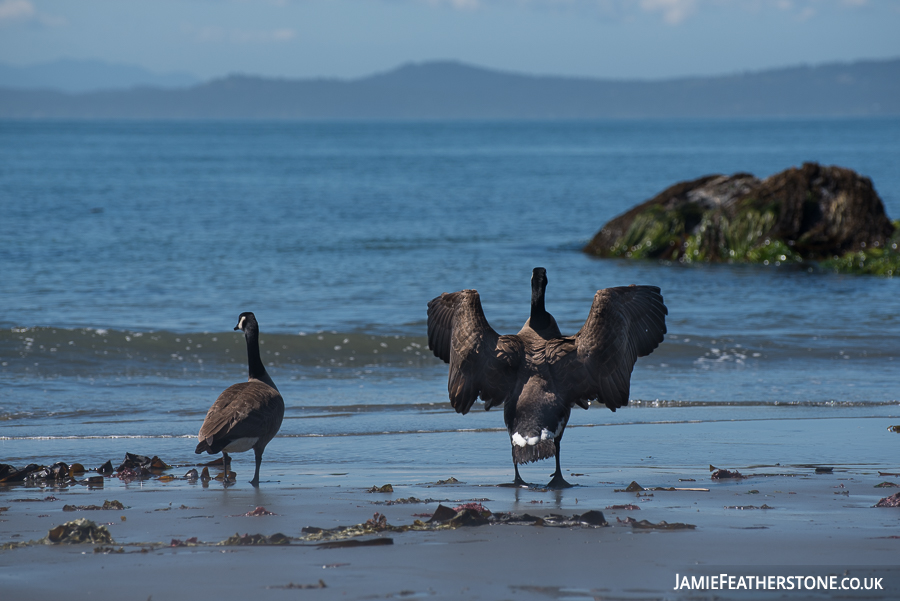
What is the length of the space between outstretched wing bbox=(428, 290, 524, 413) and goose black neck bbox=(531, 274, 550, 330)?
0.84 feet

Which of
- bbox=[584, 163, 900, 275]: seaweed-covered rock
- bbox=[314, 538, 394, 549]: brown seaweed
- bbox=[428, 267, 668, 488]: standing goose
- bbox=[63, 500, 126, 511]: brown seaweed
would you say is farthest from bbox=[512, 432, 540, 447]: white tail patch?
bbox=[584, 163, 900, 275]: seaweed-covered rock

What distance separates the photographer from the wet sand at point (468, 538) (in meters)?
4.71

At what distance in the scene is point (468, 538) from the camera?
5.54m

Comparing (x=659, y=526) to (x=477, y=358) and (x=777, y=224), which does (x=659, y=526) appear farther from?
(x=777, y=224)

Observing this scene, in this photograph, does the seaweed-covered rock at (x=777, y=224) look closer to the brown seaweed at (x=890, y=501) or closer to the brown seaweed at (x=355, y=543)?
the brown seaweed at (x=890, y=501)

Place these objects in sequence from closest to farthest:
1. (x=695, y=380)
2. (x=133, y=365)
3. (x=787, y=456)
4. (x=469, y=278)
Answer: (x=787, y=456)
(x=695, y=380)
(x=133, y=365)
(x=469, y=278)

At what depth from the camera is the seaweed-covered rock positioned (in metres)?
21.8

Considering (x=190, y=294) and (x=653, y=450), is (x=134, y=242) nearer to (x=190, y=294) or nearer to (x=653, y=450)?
(x=190, y=294)

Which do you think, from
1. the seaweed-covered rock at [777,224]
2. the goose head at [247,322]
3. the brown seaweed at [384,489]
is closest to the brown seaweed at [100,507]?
the brown seaweed at [384,489]

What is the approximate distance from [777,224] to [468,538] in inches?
732

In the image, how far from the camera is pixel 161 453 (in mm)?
8688

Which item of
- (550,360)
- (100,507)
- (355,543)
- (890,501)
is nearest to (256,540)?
(355,543)

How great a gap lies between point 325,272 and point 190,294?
4.03m

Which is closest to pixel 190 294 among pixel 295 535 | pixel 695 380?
A: pixel 695 380
